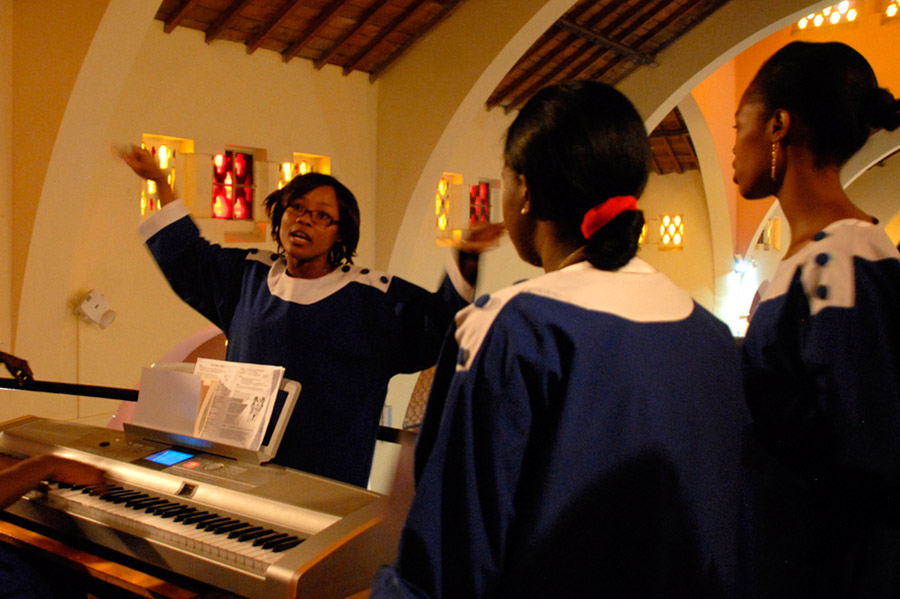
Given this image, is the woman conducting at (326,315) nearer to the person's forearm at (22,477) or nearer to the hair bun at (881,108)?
the person's forearm at (22,477)

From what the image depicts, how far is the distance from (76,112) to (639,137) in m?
4.69

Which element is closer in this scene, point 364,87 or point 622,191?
point 622,191

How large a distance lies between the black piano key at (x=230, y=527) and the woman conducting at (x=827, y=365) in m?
1.06

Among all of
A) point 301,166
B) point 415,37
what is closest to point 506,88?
point 415,37

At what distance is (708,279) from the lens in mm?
14469

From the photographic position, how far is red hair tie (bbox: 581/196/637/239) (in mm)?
990

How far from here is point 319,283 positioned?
2.40 metres

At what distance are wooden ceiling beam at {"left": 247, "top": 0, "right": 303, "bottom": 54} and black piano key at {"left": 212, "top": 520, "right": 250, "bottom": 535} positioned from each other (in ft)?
17.0

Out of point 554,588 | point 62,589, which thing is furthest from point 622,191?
point 62,589

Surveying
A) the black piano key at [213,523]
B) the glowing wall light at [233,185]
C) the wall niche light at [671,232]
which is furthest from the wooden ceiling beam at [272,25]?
the wall niche light at [671,232]

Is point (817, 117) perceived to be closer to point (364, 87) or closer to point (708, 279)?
point (364, 87)

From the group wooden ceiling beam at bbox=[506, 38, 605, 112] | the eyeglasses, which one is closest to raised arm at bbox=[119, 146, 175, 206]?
the eyeglasses

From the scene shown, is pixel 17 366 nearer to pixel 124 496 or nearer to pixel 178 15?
pixel 124 496

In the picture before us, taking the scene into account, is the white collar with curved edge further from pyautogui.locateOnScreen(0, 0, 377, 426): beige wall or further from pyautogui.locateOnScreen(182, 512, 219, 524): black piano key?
pyautogui.locateOnScreen(0, 0, 377, 426): beige wall
